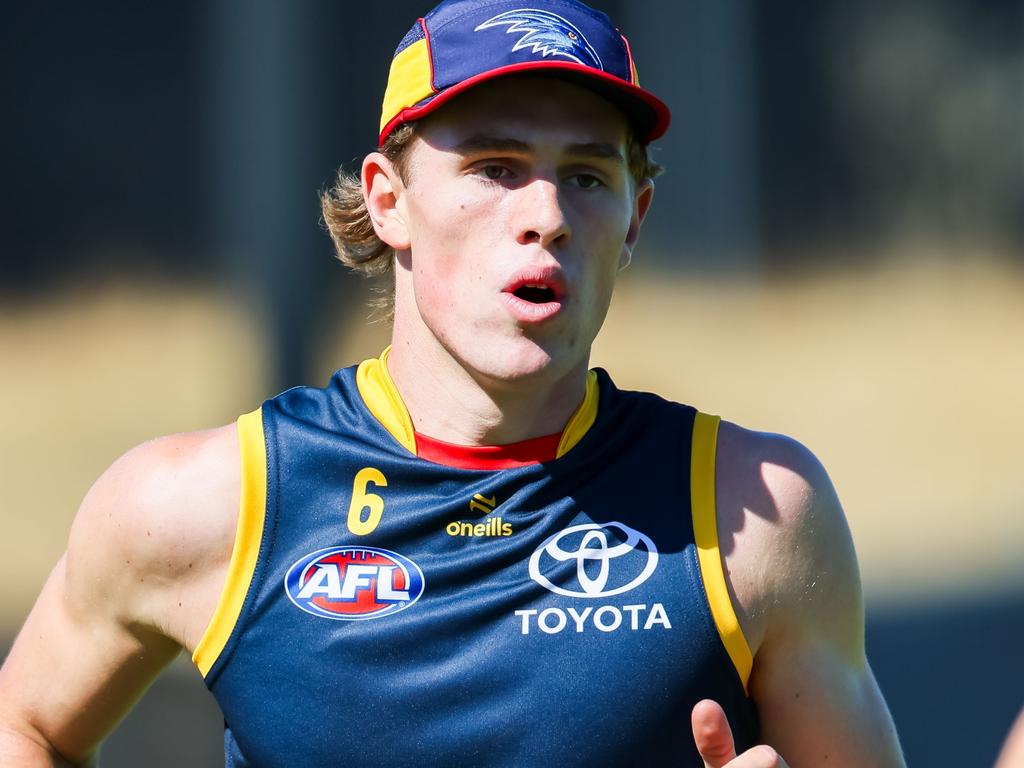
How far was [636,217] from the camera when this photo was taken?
2.60 m

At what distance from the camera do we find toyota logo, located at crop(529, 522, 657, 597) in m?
2.33

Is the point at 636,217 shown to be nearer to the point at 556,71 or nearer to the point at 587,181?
the point at 587,181

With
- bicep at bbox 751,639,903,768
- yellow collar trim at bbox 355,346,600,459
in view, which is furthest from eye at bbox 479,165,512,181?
bicep at bbox 751,639,903,768


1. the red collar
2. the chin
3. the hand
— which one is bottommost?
the hand

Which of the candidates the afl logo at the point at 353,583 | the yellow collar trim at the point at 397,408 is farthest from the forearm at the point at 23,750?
the yellow collar trim at the point at 397,408

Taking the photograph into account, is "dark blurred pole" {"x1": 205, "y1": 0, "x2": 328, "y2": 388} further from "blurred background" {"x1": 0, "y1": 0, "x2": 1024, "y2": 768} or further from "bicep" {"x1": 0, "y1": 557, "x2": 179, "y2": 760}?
"bicep" {"x1": 0, "y1": 557, "x2": 179, "y2": 760}

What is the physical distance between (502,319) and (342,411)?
363mm

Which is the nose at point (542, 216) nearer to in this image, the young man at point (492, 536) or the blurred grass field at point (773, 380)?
the young man at point (492, 536)

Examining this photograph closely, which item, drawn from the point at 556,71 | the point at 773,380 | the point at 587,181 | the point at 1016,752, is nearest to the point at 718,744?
the point at 1016,752

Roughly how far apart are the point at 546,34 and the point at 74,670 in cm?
124

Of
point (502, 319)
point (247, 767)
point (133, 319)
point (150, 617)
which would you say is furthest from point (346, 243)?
point (133, 319)

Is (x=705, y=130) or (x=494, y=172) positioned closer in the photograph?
(x=494, y=172)

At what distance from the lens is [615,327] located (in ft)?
17.5

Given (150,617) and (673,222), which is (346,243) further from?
(673,222)
